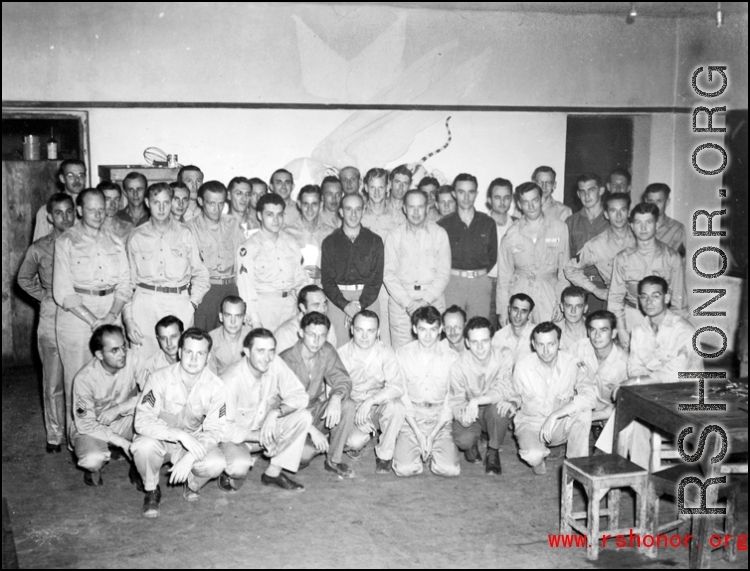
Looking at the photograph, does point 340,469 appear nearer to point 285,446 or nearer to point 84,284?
point 285,446

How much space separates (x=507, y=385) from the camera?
498 cm

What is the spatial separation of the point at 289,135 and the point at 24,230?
2706 mm

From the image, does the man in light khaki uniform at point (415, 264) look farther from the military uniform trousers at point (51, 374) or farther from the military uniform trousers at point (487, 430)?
the military uniform trousers at point (51, 374)

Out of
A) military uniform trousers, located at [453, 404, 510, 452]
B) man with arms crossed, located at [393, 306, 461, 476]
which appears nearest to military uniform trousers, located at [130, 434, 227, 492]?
man with arms crossed, located at [393, 306, 461, 476]

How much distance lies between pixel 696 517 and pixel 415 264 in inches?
115

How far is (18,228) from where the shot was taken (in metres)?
6.96

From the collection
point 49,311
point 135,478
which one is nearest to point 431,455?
point 135,478

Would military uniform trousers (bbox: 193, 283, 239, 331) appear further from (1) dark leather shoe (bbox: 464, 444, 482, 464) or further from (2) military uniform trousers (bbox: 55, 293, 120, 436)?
(1) dark leather shoe (bbox: 464, 444, 482, 464)

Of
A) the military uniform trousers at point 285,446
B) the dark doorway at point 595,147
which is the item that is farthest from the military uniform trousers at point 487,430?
the dark doorway at point 595,147

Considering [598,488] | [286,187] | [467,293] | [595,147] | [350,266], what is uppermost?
[595,147]

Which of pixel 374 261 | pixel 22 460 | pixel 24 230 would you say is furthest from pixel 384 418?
pixel 24 230

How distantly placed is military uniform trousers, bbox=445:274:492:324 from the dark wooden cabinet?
3.88 meters

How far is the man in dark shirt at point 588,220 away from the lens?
6316 mm

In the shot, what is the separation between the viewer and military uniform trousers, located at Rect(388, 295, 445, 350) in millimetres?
5809
